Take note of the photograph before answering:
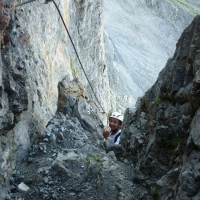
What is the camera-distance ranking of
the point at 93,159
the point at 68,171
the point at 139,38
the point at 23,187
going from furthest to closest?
the point at 139,38
the point at 93,159
the point at 68,171
the point at 23,187

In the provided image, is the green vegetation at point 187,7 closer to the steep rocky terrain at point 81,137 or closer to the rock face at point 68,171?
the steep rocky terrain at point 81,137

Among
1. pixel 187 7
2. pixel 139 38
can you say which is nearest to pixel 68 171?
pixel 139 38

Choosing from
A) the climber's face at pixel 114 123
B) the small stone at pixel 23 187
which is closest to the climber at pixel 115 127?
the climber's face at pixel 114 123

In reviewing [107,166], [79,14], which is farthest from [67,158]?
[79,14]

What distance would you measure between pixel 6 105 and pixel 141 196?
10.9 feet

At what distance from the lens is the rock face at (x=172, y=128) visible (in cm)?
650

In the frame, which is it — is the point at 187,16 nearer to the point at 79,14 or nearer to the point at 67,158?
the point at 79,14

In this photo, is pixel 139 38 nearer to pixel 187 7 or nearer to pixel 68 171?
pixel 187 7

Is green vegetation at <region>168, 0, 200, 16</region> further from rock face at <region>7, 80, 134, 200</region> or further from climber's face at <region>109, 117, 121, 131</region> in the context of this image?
rock face at <region>7, 80, 134, 200</region>

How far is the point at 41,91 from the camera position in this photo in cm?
1089

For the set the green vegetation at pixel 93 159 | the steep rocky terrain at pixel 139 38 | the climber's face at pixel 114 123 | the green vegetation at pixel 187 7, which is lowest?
the steep rocky terrain at pixel 139 38

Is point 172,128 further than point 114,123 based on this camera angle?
No

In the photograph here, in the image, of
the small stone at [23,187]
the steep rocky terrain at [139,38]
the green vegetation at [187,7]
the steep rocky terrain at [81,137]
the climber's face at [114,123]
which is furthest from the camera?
the green vegetation at [187,7]

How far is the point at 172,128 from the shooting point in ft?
25.6
